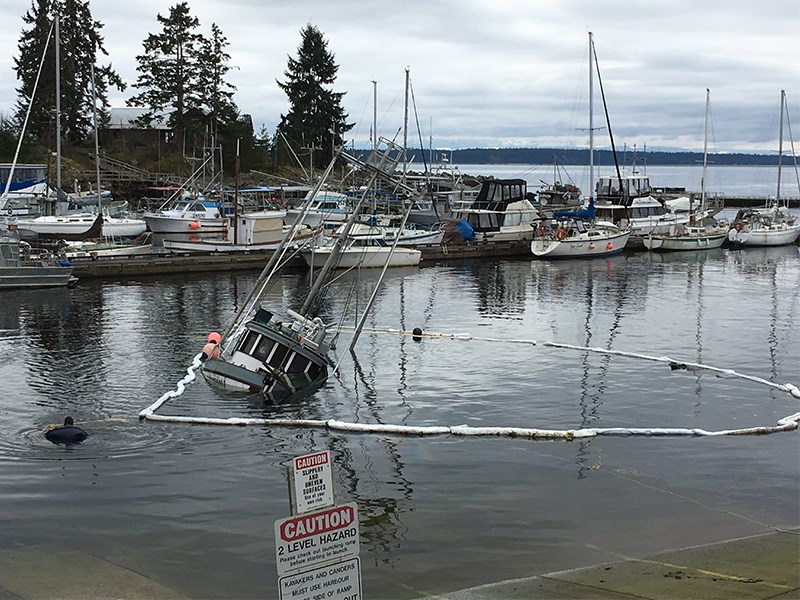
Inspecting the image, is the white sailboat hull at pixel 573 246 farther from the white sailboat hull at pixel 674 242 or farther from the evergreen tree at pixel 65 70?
the evergreen tree at pixel 65 70


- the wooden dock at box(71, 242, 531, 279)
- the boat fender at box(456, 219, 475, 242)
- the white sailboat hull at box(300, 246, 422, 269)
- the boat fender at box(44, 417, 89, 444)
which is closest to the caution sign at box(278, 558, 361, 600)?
the boat fender at box(44, 417, 89, 444)

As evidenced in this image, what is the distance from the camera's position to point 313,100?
131 meters

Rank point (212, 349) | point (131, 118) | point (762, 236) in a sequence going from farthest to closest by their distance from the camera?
point (131, 118) < point (762, 236) < point (212, 349)

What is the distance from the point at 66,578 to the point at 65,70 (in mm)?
97029

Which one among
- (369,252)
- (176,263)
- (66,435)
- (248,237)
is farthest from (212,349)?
(248,237)

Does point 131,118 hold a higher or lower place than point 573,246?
higher

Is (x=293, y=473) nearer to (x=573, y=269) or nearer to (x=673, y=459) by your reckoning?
(x=673, y=459)

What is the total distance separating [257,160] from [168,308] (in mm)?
65569

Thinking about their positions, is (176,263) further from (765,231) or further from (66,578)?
(765,231)

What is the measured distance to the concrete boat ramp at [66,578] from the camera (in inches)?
619

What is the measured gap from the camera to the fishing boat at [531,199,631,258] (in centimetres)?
8494

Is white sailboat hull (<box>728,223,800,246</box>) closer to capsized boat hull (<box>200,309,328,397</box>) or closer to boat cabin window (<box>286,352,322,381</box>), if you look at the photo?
boat cabin window (<box>286,352,322,381</box>)

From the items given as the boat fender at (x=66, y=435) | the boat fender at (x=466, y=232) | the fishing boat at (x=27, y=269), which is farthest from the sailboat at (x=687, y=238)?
the boat fender at (x=66, y=435)

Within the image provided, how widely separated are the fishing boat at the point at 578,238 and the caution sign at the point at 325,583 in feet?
250
